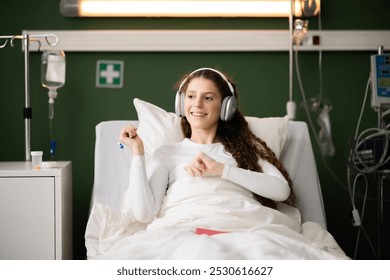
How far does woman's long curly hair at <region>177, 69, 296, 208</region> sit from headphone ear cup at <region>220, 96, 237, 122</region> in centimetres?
5

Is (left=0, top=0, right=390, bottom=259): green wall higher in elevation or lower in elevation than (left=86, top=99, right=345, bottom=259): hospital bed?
higher

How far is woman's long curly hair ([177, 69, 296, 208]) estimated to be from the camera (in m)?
1.93

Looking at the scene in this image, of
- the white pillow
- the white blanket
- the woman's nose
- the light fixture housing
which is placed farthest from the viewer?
the light fixture housing

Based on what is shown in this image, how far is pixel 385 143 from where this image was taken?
239 cm

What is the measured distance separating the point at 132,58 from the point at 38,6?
524 mm

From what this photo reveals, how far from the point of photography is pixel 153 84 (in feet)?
9.37

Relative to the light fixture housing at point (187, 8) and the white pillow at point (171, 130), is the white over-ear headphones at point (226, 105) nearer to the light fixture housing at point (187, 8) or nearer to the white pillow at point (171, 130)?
the white pillow at point (171, 130)

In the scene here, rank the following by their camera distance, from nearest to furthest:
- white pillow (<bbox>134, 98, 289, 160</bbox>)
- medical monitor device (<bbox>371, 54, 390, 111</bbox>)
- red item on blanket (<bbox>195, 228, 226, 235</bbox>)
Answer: red item on blanket (<bbox>195, 228, 226, 235</bbox>), white pillow (<bbox>134, 98, 289, 160</bbox>), medical monitor device (<bbox>371, 54, 390, 111</bbox>)

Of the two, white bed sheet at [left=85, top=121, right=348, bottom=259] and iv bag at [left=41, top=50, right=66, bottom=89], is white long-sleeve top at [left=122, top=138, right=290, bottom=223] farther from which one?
iv bag at [left=41, top=50, right=66, bottom=89]

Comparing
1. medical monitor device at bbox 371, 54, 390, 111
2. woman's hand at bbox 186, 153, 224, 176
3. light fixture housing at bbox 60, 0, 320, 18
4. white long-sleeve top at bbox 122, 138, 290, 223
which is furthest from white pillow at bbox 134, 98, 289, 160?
light fixture housing at bbox 60, 0, 320, 18

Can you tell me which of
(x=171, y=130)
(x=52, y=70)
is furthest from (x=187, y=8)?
(x=171, y=130)

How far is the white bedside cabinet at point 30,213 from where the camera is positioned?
83.0 inches

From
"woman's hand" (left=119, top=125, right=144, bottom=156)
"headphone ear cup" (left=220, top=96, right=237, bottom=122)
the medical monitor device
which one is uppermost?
the medical monitor device

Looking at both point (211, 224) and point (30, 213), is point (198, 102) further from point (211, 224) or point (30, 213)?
point (30, 213)
